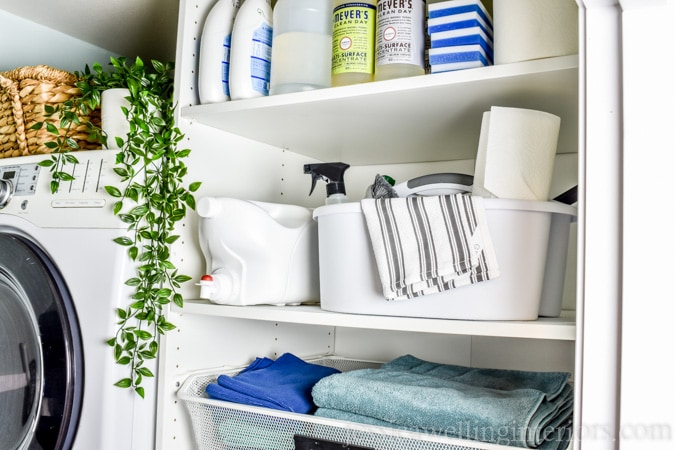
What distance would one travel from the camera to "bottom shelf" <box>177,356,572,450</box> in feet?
2.95

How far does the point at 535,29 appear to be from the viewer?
0.87 metres

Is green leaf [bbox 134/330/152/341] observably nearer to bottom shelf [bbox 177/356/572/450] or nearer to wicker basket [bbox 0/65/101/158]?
bottom shelf [bbox 177/356/572/450]

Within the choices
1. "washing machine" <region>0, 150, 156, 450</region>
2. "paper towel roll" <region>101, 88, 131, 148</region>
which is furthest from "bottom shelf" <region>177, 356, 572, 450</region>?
"paper towel roll" <region>101, 88, 131, 148</region>

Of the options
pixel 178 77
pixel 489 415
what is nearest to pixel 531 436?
pixel 489 415

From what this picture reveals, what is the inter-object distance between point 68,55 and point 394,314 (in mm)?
1333

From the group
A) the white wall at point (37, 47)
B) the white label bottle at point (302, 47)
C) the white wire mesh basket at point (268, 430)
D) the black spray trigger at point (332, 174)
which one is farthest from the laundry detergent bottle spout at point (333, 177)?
the white wall at point (37, 47)

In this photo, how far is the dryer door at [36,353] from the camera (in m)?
1.14

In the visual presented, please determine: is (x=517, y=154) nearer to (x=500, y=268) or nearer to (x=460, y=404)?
(x=500, y=268)

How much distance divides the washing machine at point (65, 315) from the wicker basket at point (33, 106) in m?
0.07

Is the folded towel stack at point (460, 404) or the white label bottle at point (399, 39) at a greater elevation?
the white label bottle at point (399, 39)

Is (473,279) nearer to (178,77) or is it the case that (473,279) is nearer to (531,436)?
(531,436)

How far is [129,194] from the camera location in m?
1.11

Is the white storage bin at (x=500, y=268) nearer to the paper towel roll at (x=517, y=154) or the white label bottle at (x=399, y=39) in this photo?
the paper towel roll at (x=517, y=154)

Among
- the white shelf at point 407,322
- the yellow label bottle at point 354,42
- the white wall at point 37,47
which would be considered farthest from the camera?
the white wall at point 37,47
